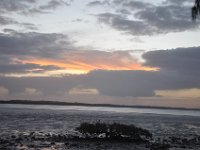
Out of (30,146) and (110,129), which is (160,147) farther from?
(30,146)

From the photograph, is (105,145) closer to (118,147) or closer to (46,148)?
(118,147)

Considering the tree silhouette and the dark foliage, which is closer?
the tree silhouette

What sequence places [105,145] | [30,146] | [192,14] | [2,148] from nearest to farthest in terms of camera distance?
[192,14], [2,148], [30,146], [105,145]

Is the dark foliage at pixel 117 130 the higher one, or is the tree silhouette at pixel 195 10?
the tree silhouette at pixel 195 10

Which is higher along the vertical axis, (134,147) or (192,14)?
(192,14)

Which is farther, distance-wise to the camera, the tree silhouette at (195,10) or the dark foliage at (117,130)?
the dark foliage at (117,130)

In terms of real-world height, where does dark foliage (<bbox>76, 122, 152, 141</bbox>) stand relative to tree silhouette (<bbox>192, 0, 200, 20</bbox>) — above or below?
below

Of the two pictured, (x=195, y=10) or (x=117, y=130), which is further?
(x=117, y=130)

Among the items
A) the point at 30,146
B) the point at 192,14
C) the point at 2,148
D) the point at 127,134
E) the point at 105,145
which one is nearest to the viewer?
Result: the point at 192,14

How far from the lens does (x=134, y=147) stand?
4456 cm

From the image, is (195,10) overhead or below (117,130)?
overhead

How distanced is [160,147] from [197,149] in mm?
5144

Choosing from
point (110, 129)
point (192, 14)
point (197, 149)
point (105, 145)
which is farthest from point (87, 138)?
point (192, 14)

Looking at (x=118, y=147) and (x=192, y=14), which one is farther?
(x=118, y=147)
